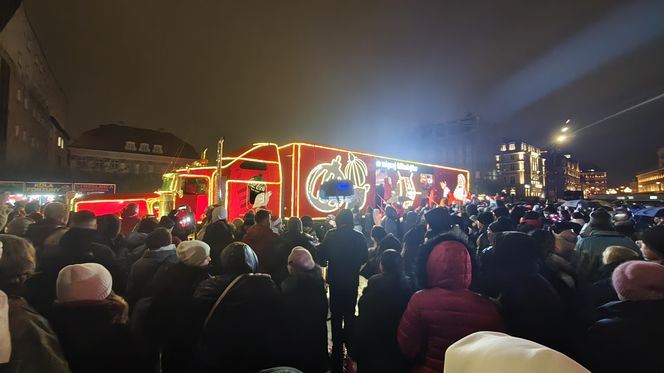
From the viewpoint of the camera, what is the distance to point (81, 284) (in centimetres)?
256

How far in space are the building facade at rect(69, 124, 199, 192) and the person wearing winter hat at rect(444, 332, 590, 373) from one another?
139 ft

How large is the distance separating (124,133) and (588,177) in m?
218

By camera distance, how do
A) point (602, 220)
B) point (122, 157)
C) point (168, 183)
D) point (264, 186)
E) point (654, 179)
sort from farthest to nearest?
point (654, 179) → point (122, 157) → point (168, 183) → point (264, 186) → point (602, 220)

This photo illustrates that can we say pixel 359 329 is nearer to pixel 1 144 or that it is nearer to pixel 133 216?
pixel 133 216

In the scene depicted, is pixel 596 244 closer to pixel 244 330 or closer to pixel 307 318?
pixel 307 318

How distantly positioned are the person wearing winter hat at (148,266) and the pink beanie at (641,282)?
4.09 meters

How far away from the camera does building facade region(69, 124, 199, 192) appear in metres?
42.0

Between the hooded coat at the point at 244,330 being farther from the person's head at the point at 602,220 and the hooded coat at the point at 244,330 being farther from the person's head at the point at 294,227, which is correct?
the person's head at the point at 602,220

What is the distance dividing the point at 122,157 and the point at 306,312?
158 ft

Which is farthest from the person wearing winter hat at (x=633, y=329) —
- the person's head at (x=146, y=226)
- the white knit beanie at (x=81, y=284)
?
the person's head at (x=146, y=226)

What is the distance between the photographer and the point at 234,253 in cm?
303

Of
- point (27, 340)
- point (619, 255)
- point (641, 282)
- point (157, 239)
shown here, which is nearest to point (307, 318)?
point (157, 239)

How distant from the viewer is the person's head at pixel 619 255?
3.92 m

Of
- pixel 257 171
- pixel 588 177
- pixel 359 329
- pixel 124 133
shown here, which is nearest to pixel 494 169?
pixel 124 133
